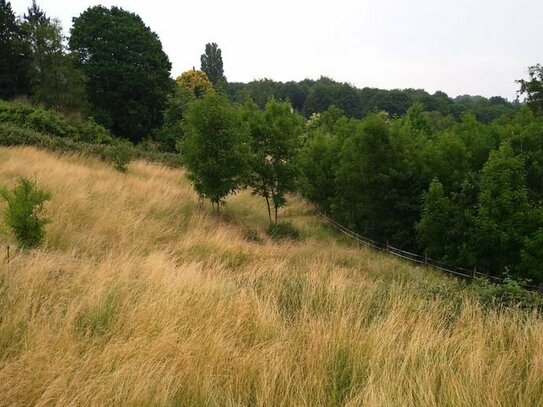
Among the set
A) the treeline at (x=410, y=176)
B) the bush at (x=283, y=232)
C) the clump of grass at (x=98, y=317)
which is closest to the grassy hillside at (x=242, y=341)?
the clump of grass at (x=98, y=317)

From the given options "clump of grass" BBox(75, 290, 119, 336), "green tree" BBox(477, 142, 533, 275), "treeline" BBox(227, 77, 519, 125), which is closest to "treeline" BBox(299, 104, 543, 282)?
"green tree" BBox(477, 142, 533, 275)

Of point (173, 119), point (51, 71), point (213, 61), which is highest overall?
point (213, 61)

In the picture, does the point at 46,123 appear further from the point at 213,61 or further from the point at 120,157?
the point at 213,61

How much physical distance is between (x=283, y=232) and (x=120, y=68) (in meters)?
27.4

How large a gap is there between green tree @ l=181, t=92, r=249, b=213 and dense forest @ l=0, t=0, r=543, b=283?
0.13 feet

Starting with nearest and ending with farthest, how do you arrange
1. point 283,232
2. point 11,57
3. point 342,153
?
point 283,232 < point 342,153 < point 11,57

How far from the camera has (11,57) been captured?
1307 inches

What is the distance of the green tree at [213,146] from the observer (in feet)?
53.2

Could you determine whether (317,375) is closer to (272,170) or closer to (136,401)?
(136,401)

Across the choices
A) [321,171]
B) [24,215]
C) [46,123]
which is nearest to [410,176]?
[321,171]

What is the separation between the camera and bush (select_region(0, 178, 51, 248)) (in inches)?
227

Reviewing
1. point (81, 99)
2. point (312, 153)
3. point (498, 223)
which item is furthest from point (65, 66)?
point (498, 223)

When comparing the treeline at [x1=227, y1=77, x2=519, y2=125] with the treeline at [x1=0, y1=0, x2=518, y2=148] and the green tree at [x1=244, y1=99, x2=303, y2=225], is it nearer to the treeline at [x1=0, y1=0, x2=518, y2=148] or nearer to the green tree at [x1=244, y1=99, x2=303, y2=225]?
the treeline at [x1=0, y1=0, x2=518, y2=148]

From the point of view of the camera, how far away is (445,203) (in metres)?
16.8
